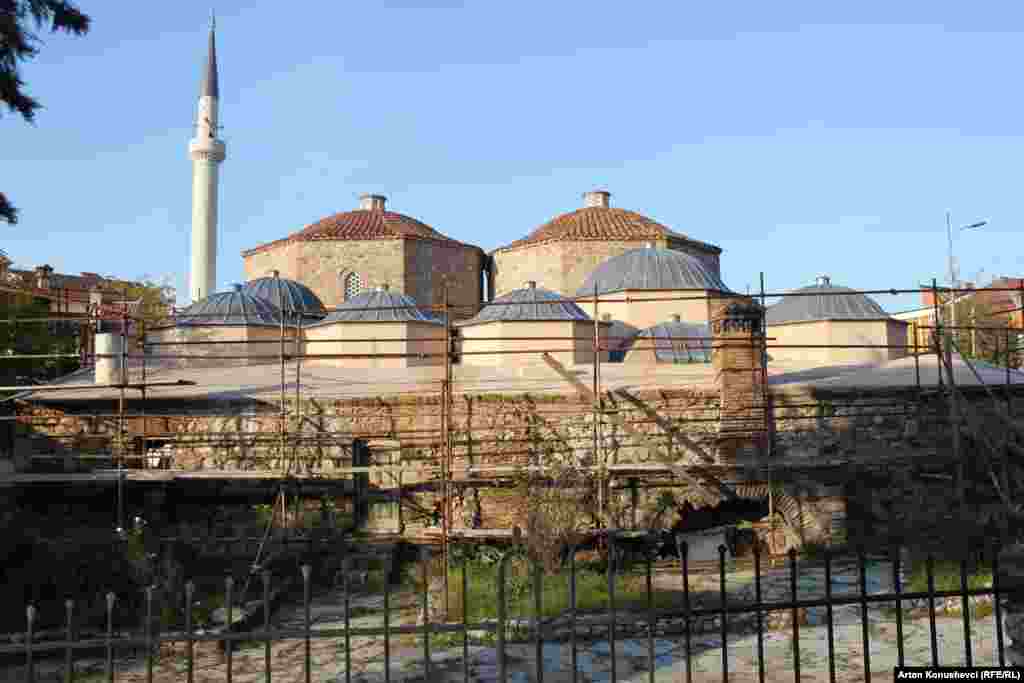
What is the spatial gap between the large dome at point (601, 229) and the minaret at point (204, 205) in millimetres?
6213

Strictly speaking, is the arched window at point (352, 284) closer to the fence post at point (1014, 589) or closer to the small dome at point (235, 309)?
the small dome at point (235, 309)

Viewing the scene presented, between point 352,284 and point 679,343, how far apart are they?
8.13 metres

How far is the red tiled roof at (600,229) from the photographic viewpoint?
21094 mm

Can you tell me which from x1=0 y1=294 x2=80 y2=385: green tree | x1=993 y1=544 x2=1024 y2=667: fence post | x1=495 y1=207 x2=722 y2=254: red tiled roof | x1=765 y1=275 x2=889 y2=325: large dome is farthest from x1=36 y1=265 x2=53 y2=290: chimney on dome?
x1=993 y1=544 x2=1024 y2=667: fence post

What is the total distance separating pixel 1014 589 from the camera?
11.5 ft

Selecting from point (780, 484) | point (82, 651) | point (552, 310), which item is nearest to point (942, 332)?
point (780, 484)

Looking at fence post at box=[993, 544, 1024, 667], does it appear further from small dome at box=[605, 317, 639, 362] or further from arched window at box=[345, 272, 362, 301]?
arched window at box=[345, 272, 362, 301]

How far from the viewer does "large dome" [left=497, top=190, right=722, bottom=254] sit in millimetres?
21078

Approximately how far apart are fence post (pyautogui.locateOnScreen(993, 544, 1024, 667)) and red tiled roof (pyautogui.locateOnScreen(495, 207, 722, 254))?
57.5 feet

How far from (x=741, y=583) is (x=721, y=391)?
2164 mm

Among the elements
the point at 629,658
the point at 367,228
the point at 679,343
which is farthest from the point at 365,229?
the point at 629,658

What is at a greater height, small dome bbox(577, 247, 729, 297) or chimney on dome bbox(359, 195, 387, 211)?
chimney on dome bbox(359, 195, 387, 211)

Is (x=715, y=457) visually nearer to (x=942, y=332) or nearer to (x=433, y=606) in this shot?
(x=942, y=332)

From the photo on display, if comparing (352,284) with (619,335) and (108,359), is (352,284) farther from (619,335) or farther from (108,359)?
(108,359)
